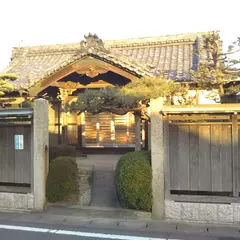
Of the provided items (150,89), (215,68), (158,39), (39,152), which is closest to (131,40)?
(158,39)

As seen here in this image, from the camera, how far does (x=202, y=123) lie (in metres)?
7.28

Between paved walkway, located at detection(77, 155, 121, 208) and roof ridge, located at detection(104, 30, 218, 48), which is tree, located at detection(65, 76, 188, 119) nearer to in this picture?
paved walkway, located at detection(77, 155, 121, 208)

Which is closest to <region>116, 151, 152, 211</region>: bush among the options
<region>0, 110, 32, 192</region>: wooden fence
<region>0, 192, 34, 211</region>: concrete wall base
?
<region>0, 192, 34, 211</region>: concrete wall base

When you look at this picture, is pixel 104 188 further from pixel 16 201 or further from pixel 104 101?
pixel 104 101

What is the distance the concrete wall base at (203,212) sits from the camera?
696 centimetres

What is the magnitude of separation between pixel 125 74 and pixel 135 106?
3.13 meters

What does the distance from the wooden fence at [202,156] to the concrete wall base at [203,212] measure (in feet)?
0.45

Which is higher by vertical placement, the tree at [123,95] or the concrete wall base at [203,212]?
the tree at [123,95]

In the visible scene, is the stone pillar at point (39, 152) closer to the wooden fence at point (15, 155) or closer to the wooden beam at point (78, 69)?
the wooden fence at point (15, 155)

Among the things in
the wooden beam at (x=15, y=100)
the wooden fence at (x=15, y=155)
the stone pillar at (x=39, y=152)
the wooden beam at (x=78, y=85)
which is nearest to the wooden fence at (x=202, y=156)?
the stone pillar at (x=39, y=152)

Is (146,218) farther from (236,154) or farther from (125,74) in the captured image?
(125,74)

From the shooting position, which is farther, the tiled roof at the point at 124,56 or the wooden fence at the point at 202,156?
the tiled roof at the point at 124,56

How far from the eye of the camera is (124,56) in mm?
10883

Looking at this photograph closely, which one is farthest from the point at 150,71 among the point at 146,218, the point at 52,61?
the point at 52,61
